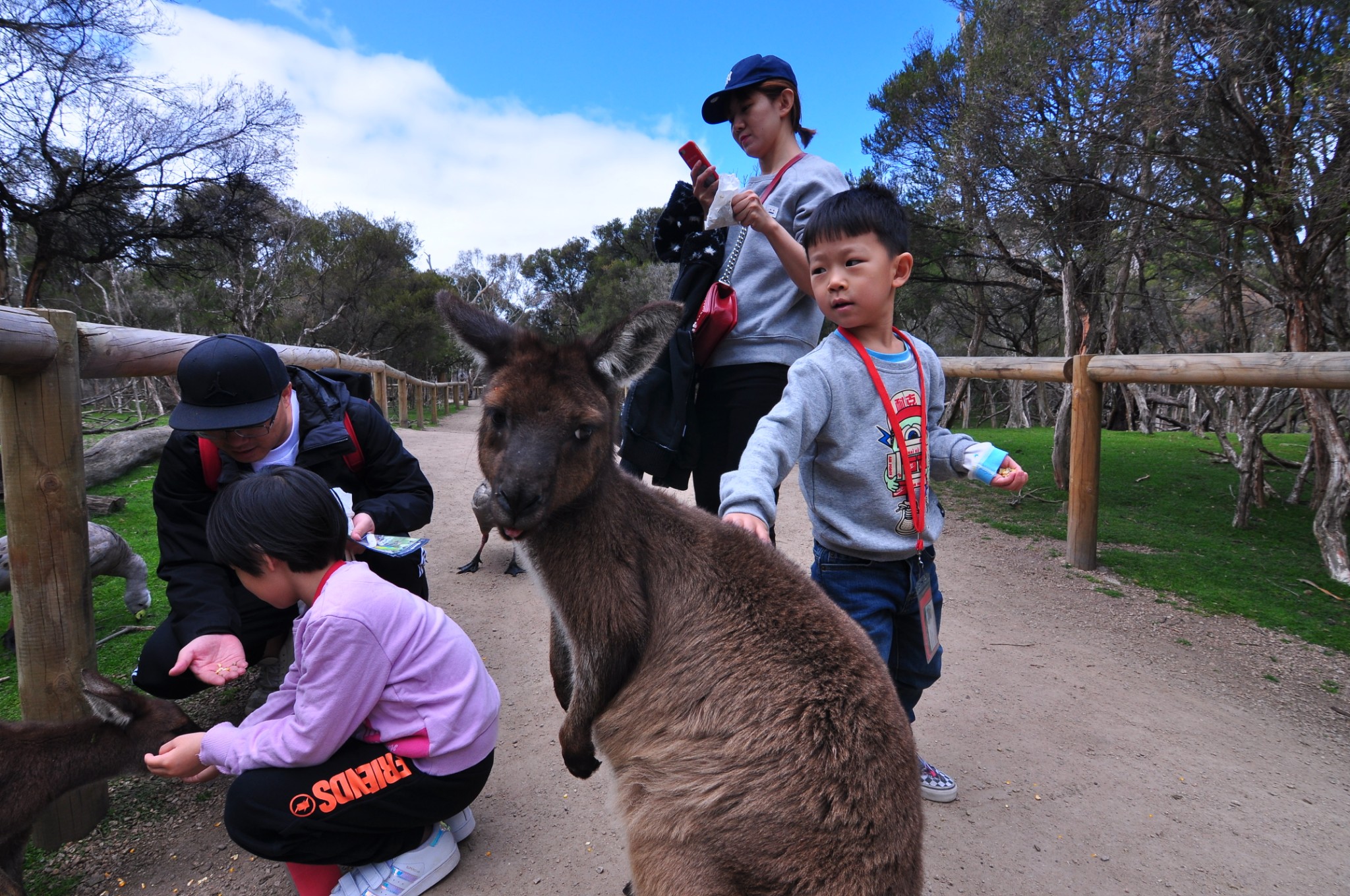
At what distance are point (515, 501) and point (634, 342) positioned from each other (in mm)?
669

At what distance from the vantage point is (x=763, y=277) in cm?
301

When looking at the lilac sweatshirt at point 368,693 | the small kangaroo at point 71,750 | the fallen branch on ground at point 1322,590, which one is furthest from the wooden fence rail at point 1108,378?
the small kangaroo at point 71,750

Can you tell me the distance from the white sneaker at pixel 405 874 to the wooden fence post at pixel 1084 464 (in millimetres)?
5596

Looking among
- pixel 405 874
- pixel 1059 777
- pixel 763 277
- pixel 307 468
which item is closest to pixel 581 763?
pixel 405 874

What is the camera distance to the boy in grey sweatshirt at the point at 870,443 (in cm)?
238

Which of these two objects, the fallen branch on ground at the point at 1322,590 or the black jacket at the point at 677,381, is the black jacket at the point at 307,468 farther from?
the fallen branch on ground at the point at 1322,590

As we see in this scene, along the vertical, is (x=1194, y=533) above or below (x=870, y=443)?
below

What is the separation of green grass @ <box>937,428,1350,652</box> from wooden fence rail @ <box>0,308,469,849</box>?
6.70 meters

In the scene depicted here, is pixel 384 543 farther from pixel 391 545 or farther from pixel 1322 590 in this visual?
pixel 1322 590

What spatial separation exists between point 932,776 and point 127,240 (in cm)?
1596

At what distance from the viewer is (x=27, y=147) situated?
37.0 ft

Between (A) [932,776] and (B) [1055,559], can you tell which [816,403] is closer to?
(A) [932,776]

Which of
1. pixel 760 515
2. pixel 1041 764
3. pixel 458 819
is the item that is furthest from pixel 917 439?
pixel 458 819

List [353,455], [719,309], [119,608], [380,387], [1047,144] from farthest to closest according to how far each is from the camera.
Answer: [380,387]
[1047,144]
[119,608]
[353,455]
[719,309]
